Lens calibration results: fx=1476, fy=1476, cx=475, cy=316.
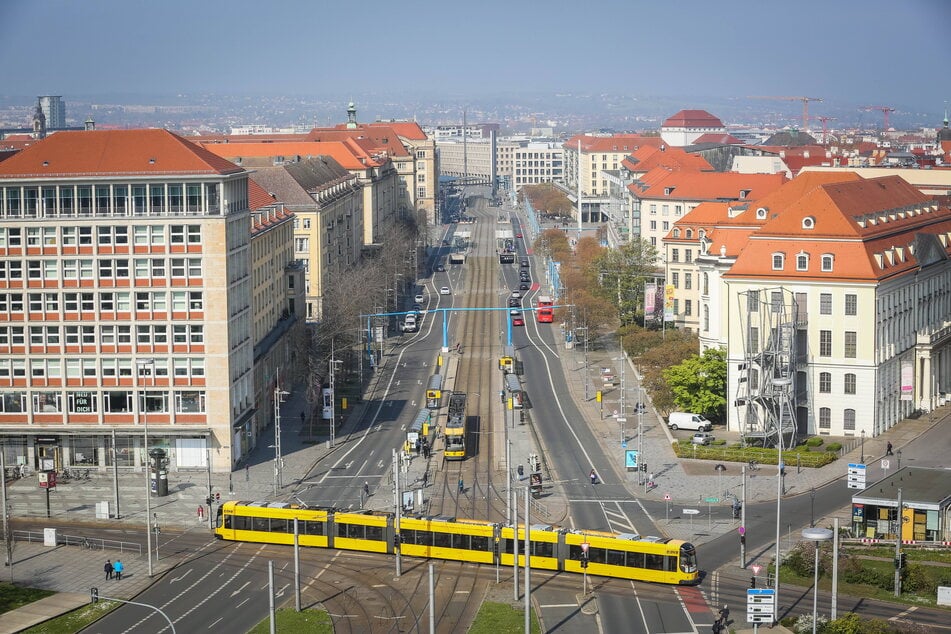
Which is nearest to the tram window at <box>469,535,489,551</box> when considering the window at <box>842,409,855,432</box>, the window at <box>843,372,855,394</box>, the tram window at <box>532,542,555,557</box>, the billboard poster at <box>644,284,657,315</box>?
the tram window at <box>532,542,555,557</box>

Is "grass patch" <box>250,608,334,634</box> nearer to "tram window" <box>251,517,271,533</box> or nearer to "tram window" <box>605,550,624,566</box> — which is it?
"tram window" <box>251,517,271,533</box>

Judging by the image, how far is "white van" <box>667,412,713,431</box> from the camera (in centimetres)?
12131

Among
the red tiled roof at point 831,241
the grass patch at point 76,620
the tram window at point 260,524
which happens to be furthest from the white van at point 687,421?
the grass patch at point 76,620

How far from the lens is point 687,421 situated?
122 meters

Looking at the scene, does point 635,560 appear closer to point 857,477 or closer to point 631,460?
point 857,477

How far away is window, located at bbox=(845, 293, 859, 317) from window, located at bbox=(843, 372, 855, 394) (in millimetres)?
4944

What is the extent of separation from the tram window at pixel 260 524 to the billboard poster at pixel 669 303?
241 ft

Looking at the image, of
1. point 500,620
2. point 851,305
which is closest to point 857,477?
point 500,620

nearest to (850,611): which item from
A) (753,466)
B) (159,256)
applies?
(753,466)

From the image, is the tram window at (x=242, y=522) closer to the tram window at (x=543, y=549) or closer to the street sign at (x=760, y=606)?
the tram window at (x=543, y=549)

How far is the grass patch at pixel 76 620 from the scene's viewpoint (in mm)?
75000

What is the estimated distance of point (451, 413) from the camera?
12131 centimetres

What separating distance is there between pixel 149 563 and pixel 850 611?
39246mm

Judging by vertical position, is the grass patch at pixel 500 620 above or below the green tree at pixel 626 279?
below
